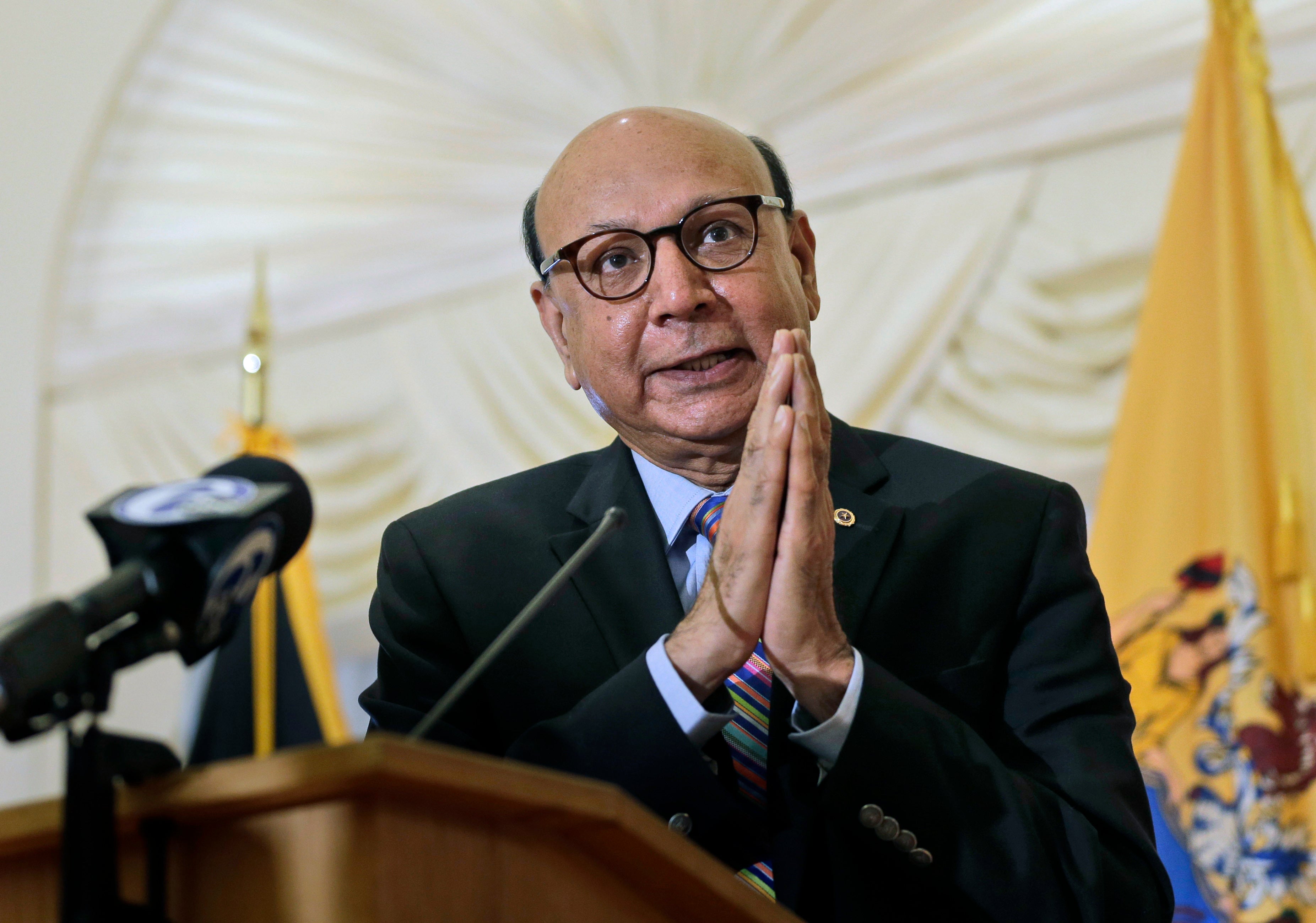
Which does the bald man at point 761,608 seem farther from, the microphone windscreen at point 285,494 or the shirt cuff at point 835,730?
the microphone windscreen at point 285,494

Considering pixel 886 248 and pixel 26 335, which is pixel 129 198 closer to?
pixel 26 335

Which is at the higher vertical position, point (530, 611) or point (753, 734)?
point (530, 611)

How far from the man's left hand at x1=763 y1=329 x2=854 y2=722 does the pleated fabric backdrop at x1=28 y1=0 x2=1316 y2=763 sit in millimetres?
2485

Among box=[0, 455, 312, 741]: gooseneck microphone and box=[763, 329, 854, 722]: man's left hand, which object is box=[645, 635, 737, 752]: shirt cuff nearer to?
box=[763, 329, 854, 722]: man's left hand

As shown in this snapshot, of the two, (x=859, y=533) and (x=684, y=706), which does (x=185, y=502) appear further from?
(x=859, y=533)

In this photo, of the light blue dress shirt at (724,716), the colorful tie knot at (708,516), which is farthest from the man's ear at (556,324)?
the light blue dress shirt at (724,716)

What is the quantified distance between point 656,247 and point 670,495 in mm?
287

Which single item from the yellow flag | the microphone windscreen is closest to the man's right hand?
the microphone windscreen

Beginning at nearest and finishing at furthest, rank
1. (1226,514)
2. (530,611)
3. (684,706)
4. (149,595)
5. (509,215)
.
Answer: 1. (149,595)
2. (530,611)
3. (684,706)
4. (1226,514)
5. (509,215)

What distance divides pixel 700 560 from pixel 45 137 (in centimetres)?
443

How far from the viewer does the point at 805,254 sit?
1828 millimetres

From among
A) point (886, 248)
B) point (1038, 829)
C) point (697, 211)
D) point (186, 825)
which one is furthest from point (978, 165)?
point (186, 825)

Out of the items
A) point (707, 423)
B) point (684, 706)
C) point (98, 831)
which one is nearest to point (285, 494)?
point (98, 831)

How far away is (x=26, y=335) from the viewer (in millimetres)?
5043
